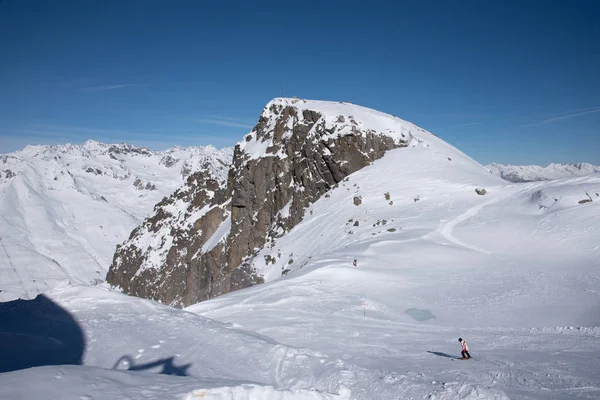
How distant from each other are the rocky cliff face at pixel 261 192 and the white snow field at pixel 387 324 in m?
16.0

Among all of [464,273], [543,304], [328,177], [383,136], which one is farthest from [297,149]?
[543,304]

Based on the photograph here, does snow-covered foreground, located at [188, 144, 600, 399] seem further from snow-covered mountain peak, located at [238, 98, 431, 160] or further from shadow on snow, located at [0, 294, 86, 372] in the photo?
snow-covered mountain peak, located at [238, 98, 431, 160]

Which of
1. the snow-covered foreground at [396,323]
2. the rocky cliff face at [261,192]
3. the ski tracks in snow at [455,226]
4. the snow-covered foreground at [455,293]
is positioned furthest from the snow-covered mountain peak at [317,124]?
the snow-covered foreground at [396,323]

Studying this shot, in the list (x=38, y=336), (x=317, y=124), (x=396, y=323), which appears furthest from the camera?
(x=317, y=124)

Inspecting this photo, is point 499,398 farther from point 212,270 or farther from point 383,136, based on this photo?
point 212,270

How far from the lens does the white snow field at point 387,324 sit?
844 cm

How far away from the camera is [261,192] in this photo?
178ft

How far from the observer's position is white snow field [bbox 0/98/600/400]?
8.44 m

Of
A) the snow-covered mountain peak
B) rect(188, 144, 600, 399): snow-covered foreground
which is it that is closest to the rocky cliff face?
the snow-covered mountain peak

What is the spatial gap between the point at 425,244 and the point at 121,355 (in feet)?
65.6

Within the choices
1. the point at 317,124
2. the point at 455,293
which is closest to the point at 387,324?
the point at 455,293

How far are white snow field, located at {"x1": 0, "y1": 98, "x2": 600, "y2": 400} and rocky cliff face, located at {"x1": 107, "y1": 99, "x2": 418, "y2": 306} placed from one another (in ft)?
52.6

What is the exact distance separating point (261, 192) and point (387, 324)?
40.1 meters

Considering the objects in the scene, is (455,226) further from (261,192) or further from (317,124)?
(261,192)
